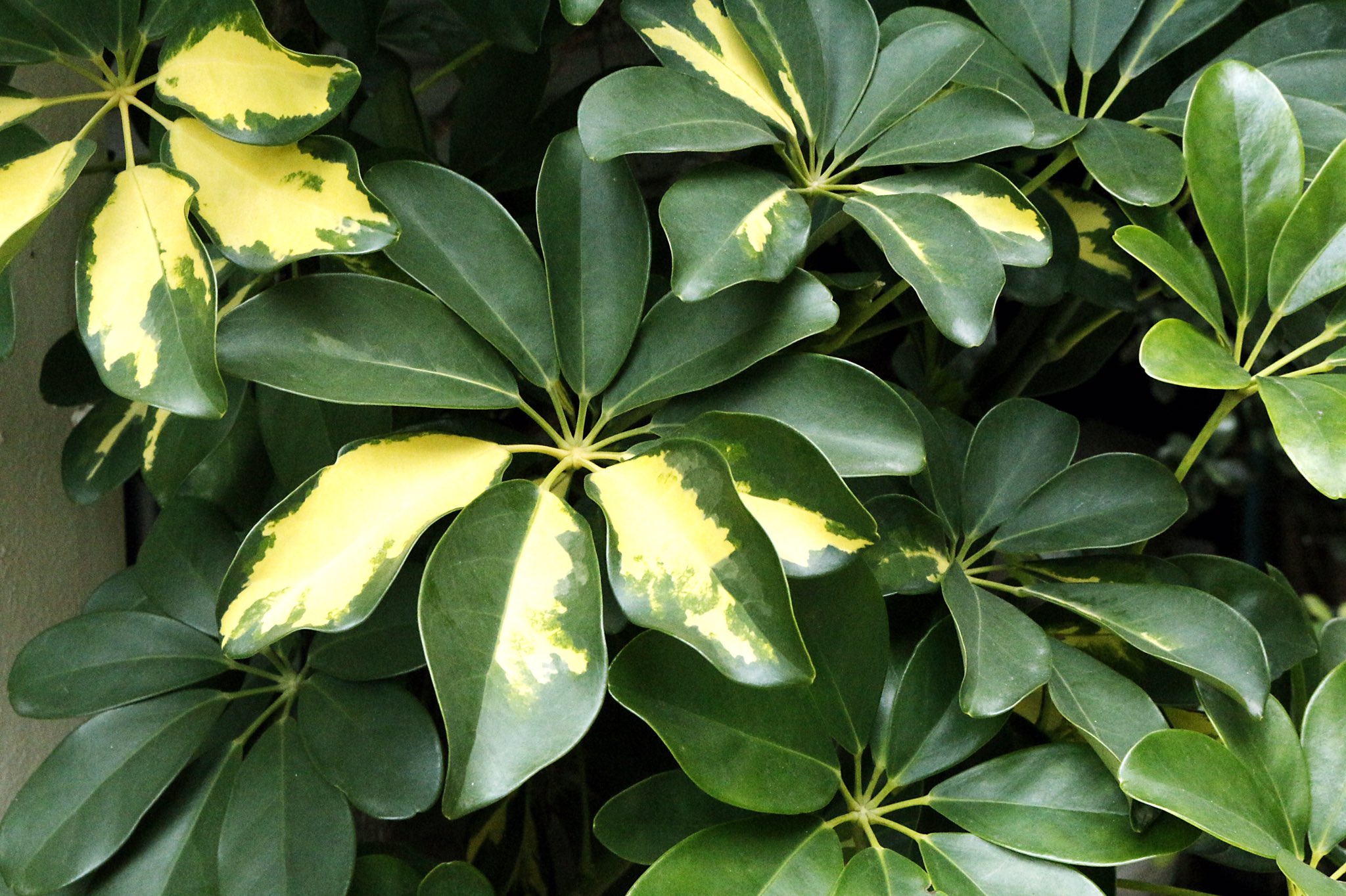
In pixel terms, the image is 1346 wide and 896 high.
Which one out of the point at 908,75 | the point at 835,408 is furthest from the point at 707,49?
the point at 835,408

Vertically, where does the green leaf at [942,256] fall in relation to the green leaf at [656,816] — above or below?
above

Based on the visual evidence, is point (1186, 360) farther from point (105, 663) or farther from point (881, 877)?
point (105, 663)

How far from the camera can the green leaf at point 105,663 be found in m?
0.69

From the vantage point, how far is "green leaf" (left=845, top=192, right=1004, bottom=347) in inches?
20.9

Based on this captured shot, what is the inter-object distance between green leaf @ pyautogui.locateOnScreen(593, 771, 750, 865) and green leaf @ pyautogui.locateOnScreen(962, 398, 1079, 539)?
0.88 feet

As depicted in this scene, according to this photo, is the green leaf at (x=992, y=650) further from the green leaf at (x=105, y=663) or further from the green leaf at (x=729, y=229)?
the green leaf at (x=105, y=663)

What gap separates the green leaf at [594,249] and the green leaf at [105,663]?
0.38 metres

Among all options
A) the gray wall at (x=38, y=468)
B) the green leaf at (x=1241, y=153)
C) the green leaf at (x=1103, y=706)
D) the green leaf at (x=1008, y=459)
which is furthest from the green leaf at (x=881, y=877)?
the gray wall at (x=38, y=468)

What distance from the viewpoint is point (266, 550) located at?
0.51 metres

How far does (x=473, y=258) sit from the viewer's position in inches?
23.1

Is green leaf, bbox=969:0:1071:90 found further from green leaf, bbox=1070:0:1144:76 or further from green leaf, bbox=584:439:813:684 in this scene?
green leaf, bbox=584:439:813:684

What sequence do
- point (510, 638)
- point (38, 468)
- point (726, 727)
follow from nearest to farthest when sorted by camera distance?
point (510, 638)
point (726, 727)
point (38, 468)

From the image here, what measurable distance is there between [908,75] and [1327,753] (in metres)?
0.52

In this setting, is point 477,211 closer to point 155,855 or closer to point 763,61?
point 763,61
